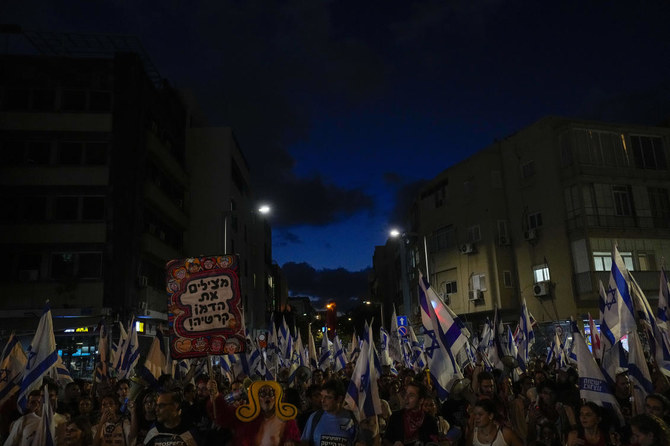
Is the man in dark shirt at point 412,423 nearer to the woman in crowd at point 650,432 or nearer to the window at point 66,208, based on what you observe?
the woman in crowd at point 650,432

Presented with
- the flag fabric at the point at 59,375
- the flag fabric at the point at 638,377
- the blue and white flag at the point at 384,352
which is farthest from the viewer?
the blue and white flag at the point at 384,352

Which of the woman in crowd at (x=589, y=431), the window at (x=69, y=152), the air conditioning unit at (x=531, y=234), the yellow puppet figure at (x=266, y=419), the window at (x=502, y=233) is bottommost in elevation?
the woman in crowd at (x=589, y=431)

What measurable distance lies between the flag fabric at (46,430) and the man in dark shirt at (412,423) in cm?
384

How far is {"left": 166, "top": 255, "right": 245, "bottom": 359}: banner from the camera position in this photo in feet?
23.2

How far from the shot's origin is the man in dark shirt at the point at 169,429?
5.21 m

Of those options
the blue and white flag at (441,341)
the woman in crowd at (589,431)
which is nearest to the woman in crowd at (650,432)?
the woman in crowd at (589,431)

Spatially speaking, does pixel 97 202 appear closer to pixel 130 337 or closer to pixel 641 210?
pixel 130 337

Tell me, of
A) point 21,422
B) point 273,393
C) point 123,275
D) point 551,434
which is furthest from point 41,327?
point 123,275

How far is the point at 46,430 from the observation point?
6.70 m

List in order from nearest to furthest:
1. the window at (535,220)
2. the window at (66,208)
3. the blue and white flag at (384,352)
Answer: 1. the blue and white flag at (384,352)
2. the window at (66,208)
3. the window at (535,220)

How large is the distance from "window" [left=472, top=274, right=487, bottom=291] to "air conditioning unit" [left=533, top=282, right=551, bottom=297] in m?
4.29

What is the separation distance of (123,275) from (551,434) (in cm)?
2294

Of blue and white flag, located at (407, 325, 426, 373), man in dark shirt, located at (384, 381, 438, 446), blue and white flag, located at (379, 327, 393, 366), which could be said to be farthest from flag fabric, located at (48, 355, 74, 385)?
blue and white flag, located at (407, 325, 426, 373)

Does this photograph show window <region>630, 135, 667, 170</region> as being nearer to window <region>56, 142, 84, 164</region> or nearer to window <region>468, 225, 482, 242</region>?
window <region>468, 225, 482, 242</region>
